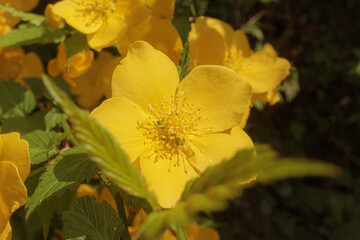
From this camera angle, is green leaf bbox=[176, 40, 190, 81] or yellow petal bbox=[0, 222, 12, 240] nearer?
yellow petal bbox=[0, 222, 12, 240]

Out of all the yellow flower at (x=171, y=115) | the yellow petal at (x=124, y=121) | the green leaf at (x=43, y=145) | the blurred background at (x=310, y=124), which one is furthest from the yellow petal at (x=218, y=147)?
the blurred background at (x=310, y=124)

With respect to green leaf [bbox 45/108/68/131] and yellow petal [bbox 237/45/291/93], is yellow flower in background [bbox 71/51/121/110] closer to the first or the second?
green leaf [bbox 45/108/68/131]

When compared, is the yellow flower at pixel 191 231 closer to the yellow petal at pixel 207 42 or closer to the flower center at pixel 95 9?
the yellow petal at pixel 207 42

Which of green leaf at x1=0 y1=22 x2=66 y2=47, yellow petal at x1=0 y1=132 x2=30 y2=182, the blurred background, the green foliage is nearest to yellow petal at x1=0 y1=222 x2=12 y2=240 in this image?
yellow petal at x1=0 y1=132 x2=30 y2=182

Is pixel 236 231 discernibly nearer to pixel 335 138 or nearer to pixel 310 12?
pixel 335 138

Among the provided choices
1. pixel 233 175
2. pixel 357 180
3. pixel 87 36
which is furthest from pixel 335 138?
pixel 233 175
